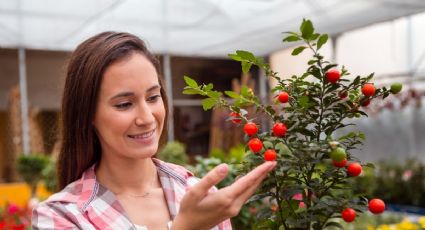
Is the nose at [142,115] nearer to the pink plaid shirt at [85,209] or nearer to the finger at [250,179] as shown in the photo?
the pink plaid shirt at [85,209]

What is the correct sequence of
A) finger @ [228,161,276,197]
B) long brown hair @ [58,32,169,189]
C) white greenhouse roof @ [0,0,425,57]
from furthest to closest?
white greenhouse roof @ [0,0,425,57] → long brown hair @ [58,32,169,189] → finger @ [228,161,276,197]

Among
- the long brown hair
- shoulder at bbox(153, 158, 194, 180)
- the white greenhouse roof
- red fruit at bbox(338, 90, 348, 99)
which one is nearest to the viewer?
red fruit at bbox(338, 90, 348, 99)

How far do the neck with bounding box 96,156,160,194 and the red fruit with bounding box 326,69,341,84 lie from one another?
21.3 inches

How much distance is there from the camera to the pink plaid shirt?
1.19 meters

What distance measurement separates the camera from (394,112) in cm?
807

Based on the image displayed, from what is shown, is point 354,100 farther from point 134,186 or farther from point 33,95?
point 33,95

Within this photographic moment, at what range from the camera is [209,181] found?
95 cm

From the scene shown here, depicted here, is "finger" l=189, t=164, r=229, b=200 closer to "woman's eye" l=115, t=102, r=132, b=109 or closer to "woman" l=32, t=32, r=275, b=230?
"woman" l=32, t=32, r=275, b=230

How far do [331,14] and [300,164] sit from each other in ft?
20.7

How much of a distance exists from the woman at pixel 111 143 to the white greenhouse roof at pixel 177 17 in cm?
545

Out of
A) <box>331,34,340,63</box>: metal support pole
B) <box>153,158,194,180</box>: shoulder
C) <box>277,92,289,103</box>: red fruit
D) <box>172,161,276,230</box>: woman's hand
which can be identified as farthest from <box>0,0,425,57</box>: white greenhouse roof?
<box>172,161,276,230</box>: woman's hand

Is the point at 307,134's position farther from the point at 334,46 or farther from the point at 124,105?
the point at 334,46

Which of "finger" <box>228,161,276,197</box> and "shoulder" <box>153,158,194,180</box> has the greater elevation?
"finger" <box>228,161,276,197</box>

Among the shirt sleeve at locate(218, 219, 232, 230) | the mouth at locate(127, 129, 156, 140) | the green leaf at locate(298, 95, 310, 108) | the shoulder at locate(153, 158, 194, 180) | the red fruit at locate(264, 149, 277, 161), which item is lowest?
the shirt sleeve at locate(218, 219, 232, 230)
